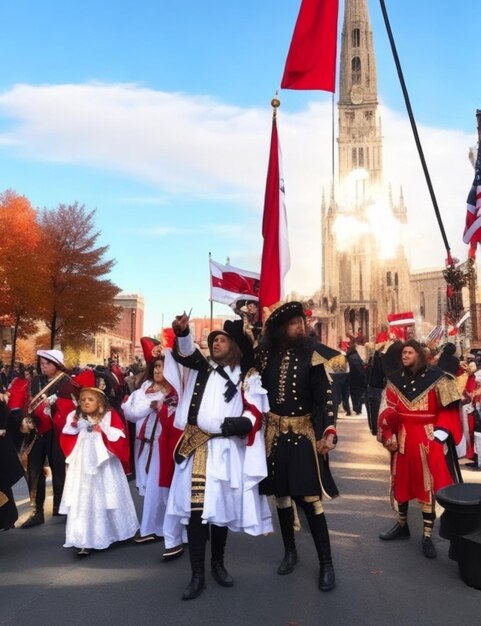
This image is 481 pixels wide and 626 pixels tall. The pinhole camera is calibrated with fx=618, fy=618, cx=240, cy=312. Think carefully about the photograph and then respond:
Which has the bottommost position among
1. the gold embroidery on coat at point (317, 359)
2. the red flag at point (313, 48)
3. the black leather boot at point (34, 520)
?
the black leather boot at point (34, 520)

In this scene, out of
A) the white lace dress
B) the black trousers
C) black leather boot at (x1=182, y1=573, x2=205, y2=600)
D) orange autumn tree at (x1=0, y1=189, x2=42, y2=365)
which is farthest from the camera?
orange autumn tree at (x1=0, y1=189, x2=42, y2=365)

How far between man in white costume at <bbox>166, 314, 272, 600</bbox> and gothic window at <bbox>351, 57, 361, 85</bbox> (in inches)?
4251

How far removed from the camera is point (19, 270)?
3069 cm

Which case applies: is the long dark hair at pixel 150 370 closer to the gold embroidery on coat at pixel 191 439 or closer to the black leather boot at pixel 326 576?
the gold embroidery on coat at pixel 191 439

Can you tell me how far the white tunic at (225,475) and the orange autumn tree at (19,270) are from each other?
26825mm

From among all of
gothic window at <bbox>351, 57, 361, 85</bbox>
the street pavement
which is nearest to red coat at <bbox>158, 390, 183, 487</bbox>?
the street pavement

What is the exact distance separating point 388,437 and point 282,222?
2.57 metres

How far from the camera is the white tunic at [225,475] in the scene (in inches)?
187

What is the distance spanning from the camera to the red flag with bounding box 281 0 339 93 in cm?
729

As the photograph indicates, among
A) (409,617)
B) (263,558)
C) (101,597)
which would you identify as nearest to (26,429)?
(101,597)

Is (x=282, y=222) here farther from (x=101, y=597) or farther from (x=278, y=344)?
(x=101, y=597)

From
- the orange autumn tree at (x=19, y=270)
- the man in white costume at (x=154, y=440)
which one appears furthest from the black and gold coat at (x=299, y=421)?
the orange autumn tree at (x=19, y=270)

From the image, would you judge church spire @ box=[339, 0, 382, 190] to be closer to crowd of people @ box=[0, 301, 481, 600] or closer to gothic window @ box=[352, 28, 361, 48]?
gothic window @ box=[352, 28, 361, 48]

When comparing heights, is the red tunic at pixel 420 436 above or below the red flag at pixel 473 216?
below
